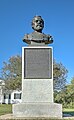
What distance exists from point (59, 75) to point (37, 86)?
29251mm

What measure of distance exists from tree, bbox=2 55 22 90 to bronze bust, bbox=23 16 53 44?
28.3m

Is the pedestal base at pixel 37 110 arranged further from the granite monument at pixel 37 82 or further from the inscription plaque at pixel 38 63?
the inscription plaque at pixel 38 63

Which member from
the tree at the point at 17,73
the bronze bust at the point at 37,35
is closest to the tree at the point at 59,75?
the tree at the point at 17,73

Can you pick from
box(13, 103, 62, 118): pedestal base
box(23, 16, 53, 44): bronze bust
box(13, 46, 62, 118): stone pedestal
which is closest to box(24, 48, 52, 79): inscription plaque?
box(13, 46, 62, 118): stone pedestal

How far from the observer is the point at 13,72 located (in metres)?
44.1

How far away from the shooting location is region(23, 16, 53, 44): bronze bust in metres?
14.2

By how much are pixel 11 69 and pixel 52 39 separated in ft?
100

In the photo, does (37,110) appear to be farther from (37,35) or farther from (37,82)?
(37,35)

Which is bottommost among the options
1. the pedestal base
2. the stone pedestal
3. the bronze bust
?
the pedestal base

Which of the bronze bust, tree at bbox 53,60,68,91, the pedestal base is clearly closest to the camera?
the pedestal base

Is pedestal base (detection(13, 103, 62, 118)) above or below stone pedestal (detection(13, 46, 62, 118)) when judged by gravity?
below

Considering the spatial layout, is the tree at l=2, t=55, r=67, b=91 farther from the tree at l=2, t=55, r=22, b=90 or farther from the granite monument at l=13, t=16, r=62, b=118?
the granite monument at l=13, t=16, r=62, b=118

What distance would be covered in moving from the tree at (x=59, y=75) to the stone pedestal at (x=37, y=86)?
1119 inches

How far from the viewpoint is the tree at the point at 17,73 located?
Result: 42719 mm
